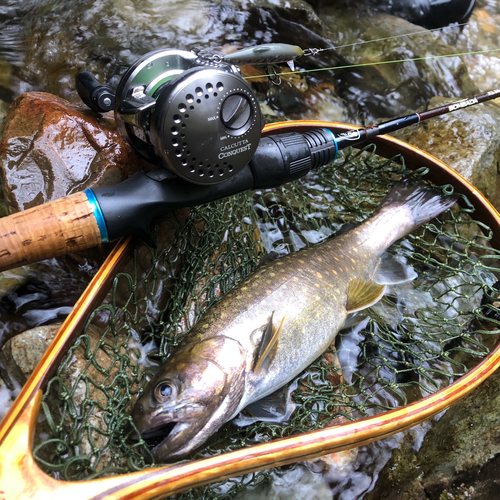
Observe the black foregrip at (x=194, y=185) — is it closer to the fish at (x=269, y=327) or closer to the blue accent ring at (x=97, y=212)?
the blue accent ring at (x=97, y=212)

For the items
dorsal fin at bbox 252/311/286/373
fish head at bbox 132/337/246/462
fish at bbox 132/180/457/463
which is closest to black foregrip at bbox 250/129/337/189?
fish at bbox 132/180/457/463

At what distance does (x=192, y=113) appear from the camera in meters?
1.68

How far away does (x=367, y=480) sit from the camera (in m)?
2.59

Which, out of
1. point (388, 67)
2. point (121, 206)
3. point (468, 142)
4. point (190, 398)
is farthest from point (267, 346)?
point (388, 67)

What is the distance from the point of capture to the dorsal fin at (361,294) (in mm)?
2494

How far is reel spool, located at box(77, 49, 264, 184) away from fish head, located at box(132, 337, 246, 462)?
2.55 ft

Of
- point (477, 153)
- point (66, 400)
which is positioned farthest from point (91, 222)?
point (477, 153)

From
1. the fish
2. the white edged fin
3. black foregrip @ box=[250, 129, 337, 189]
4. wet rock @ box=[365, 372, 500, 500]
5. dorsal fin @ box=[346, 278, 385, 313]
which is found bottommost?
wet rock @ box=[365, 372, 500, 500]

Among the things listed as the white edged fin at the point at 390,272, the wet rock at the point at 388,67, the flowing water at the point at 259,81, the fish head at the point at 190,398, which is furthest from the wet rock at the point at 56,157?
the wet rock at the point at 388,67

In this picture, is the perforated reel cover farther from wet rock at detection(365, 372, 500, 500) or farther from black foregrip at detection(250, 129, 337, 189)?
wet rock at detection(365, 372, 500, 500)

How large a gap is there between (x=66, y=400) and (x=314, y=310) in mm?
1239

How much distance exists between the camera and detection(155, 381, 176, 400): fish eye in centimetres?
180

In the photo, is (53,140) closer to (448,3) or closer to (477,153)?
(477,153)

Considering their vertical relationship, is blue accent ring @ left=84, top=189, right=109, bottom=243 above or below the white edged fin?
above
